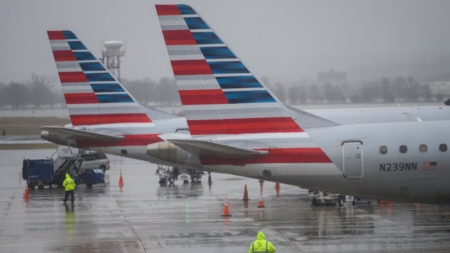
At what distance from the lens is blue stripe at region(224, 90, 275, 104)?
19641mm

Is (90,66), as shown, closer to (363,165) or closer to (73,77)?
(73,77)

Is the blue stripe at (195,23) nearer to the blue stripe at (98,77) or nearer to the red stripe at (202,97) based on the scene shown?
the red stripe at (202,97)

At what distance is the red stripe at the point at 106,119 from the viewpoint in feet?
114

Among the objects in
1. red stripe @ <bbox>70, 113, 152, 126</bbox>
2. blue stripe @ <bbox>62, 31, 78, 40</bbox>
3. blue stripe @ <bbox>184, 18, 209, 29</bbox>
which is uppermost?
blue stripe @ <bbox>62, 31, 78, 40</bbox>

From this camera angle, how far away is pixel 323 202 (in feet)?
96.7

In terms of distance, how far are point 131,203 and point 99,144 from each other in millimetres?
3483

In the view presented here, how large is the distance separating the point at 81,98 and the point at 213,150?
1728cm

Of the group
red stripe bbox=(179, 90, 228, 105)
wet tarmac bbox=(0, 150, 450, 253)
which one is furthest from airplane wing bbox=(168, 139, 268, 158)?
wet tarmac bbox=(0, 150, 450, 253)

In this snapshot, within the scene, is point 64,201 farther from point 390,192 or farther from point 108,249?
point 390,192

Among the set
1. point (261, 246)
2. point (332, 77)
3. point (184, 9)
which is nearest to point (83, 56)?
point (184, 9)

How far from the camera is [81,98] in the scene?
3459cm

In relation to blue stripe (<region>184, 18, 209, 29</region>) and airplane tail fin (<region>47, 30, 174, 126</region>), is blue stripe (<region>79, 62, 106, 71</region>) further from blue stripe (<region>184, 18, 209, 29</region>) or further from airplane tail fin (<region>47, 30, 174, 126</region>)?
blue stripe (<region>184, 18, 209, 29</region>)

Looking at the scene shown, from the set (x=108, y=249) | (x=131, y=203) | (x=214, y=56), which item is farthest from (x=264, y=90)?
(x=131, y=203)

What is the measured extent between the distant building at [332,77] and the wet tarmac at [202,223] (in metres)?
68.4
